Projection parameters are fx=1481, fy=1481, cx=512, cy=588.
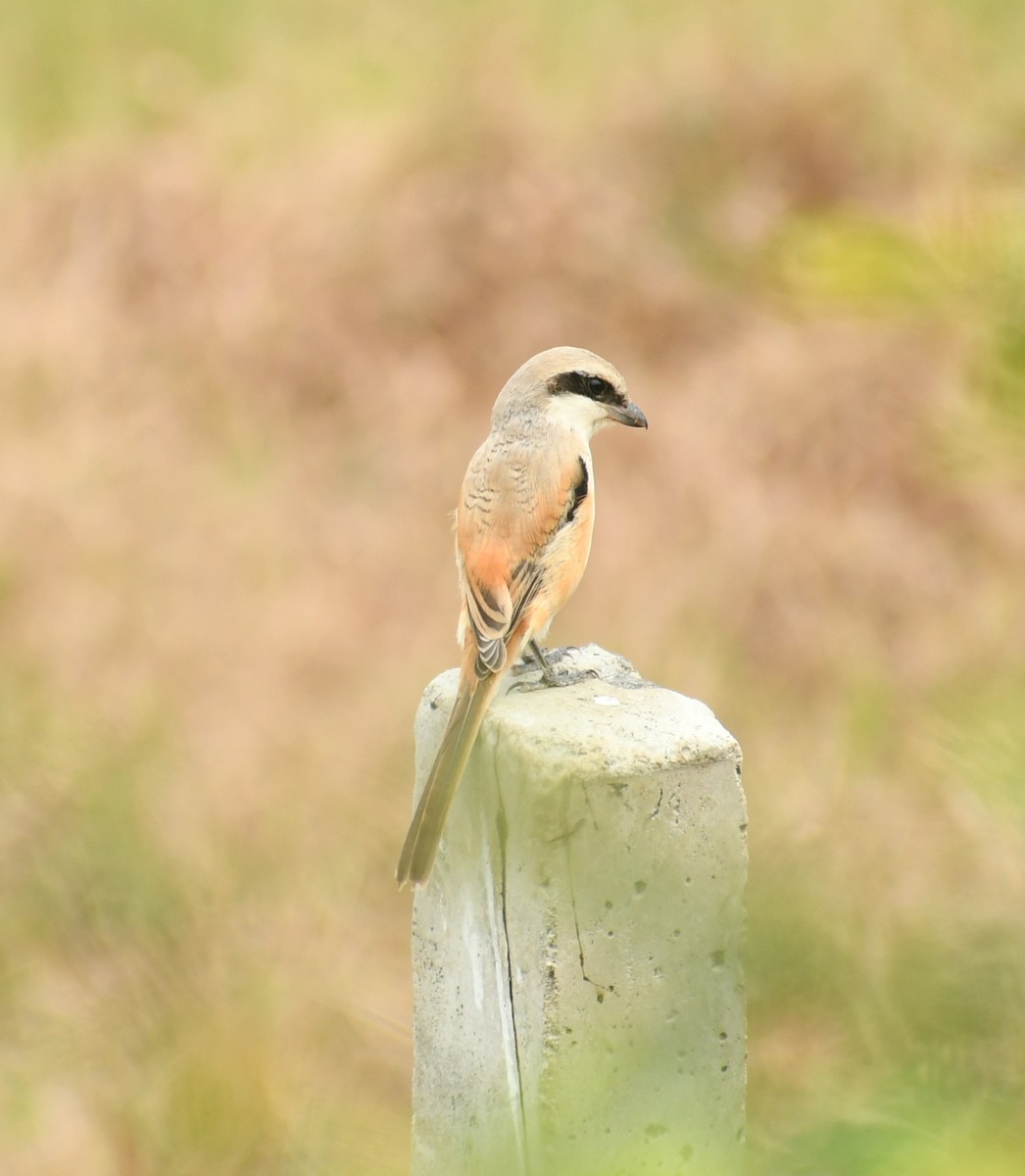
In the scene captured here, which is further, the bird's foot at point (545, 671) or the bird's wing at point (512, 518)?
the bird's wing at point (512, 518)

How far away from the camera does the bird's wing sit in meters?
2.80

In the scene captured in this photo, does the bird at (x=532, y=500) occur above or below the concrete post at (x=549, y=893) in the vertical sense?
above

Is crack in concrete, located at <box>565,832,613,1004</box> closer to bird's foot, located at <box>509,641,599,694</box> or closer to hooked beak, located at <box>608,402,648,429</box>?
bird's foot, located at <box>509,641,599,694</box>

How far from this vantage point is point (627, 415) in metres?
3.04

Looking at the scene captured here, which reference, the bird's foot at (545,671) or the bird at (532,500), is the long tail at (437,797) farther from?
the bird at (532,500)

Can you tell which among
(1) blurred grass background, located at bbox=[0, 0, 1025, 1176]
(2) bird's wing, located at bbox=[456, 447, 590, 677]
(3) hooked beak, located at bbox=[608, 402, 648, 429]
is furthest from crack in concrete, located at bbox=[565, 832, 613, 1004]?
(3) hooked beak, located at bbox=[608, 402, 648, 429]

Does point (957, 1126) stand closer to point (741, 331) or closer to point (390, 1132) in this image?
point (390, 1132)

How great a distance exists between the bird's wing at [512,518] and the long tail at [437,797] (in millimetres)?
786

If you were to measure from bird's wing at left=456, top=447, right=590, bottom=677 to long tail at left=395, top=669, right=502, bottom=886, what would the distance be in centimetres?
79

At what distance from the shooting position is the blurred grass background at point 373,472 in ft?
6.20

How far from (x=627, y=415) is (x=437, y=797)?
1340 mm

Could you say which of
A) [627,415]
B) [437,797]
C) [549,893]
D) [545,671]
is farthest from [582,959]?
[627,415]

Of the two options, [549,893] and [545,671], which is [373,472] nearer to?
[545,671]

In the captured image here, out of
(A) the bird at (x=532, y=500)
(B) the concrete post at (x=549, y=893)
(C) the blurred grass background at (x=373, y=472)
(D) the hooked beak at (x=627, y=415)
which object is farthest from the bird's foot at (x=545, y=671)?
(D) the hooked beak at (x=627, y=415)
